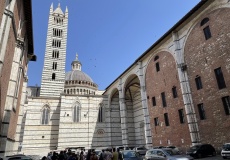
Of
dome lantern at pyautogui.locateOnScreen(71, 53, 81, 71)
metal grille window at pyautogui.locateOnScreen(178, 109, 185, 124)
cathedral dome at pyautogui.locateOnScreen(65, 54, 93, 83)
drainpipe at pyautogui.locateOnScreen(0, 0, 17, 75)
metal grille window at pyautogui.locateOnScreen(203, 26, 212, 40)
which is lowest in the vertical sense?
metal grille window at pyautogui.locateOnScreen(178, 109, 185, 124)

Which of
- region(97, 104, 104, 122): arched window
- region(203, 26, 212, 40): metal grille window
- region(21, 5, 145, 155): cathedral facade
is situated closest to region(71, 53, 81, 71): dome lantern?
region(21, 5, 145, 155): cathedral facade

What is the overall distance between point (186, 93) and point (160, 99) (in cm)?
431

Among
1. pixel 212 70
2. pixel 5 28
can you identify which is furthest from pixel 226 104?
pixel 5 28

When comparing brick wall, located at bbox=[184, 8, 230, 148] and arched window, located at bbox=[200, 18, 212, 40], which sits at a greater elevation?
arched window, located at bbox=[200, 18, 212, 40]

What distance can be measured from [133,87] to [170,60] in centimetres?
1547

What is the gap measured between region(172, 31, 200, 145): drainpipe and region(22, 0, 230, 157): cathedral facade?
0.03 metres

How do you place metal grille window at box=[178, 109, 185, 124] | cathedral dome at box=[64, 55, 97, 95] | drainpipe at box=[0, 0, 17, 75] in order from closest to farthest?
drainpipe at box=[0, 0, 17, 75] < metal grille window at box=[178, 109, 185, 124] < cathedral dome at box=[64, 55, 97, 95]

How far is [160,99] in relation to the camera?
21.1 metres

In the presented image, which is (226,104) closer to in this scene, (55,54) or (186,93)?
(186,93)

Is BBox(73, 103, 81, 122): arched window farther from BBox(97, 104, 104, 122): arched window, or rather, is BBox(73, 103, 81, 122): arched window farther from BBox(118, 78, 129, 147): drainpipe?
BBox(118, 78, 129, 147): drainpipe

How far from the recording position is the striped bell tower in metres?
35.9

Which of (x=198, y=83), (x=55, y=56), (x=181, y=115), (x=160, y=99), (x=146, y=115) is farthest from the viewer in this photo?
(x=55, y=56)

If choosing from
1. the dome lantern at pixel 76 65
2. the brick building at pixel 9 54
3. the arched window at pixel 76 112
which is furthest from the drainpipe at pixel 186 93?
the dome lantern at pixel 76 65

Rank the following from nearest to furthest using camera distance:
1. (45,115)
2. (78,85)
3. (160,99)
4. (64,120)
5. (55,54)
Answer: (160,99) → (64,120) → (45,115) → (55,54) → (78,85)
